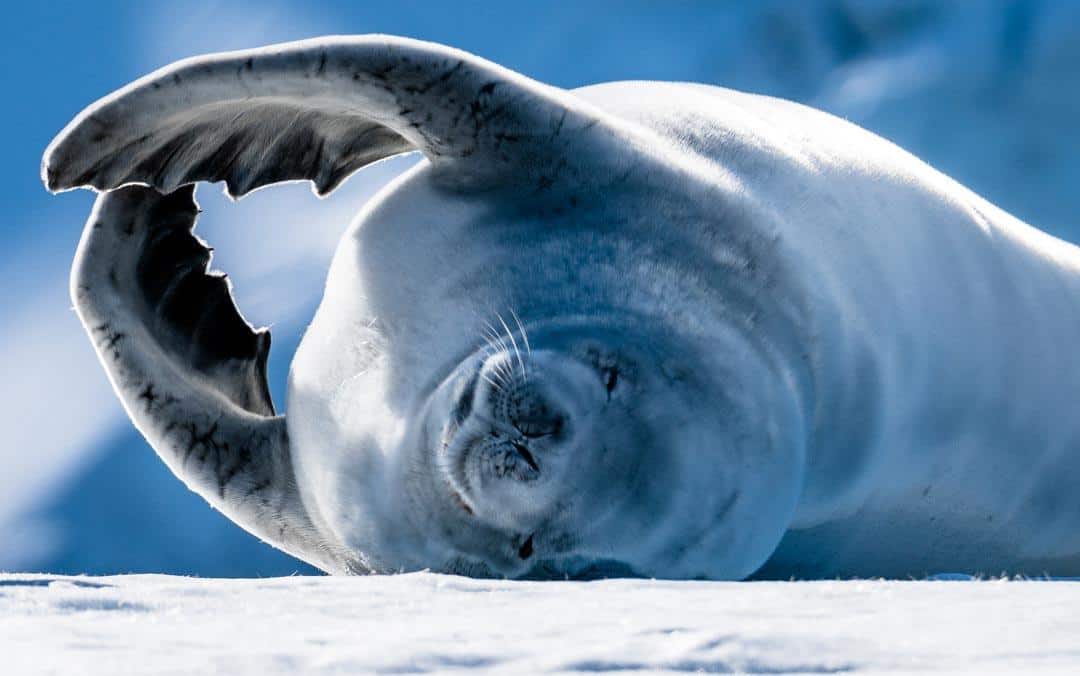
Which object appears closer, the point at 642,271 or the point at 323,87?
the point at 642,271

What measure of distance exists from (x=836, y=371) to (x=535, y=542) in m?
0.90

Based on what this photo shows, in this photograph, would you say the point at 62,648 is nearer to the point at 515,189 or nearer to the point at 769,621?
the point at 769,621

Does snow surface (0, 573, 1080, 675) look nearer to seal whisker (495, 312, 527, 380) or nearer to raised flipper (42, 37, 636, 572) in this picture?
seal whisker (495, 312, 527, 380)

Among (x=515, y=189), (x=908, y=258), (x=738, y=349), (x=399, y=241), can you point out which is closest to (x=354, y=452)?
(x=399, y=241)

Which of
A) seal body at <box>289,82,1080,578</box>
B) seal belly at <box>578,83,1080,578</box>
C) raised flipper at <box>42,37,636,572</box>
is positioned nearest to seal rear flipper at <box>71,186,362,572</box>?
raised flipper at <box>42,37,636,572</box>

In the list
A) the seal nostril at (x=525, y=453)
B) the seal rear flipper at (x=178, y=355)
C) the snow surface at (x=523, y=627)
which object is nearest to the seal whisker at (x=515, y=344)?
the seal nostril at (x=525, y=453)

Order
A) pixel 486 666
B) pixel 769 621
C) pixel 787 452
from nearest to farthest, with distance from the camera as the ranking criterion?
pixel 486 666 < pixel 769 621 < pixel 787 452

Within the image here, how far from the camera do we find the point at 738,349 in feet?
9.97

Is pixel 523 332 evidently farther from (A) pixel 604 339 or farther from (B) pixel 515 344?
(A) pixel 604 339

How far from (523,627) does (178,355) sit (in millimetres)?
2769

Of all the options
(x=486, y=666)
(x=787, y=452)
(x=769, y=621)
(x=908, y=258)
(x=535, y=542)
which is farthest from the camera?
(x=908, y=258)

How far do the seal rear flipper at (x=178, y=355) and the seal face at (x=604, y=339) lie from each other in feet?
0.04

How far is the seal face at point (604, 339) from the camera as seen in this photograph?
283 cm

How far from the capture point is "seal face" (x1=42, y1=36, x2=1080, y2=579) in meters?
2.83
